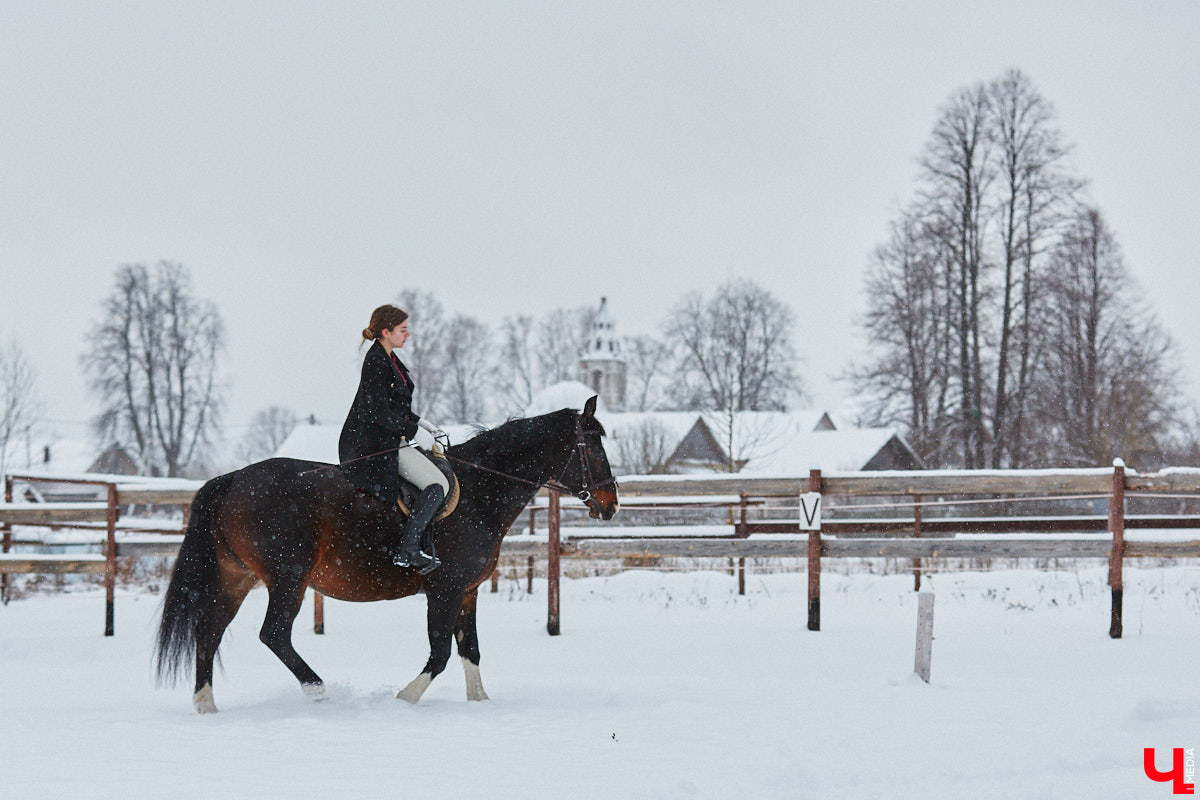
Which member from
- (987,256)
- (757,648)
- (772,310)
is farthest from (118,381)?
(757,648)

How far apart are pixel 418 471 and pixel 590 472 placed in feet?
3.65

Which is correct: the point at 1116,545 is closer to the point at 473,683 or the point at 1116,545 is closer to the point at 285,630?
the point at 473,683

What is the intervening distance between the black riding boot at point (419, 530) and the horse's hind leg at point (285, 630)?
0.63m

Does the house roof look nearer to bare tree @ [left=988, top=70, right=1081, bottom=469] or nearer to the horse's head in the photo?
bare tree @ [left=988, top=70, right=1081, bottom=469]

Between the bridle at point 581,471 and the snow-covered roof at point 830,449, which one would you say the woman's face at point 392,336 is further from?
the snow-covered roof at point 830,449

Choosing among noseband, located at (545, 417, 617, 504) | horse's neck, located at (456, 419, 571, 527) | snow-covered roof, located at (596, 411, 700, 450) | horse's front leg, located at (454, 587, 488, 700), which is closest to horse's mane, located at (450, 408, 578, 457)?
horse's neck, located at (456, 419, 571, 527)

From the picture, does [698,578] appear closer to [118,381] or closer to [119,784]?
[119,784]

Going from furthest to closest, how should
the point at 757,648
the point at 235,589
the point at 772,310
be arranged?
the point at 772,310, the point at 757,648, the point at 235,589

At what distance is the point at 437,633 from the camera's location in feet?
21.6

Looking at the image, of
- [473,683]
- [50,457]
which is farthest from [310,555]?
[50,457]

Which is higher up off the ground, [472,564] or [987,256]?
[987,256]

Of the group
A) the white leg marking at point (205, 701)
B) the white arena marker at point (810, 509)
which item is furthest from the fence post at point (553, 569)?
Result: the white leg marking at point (205, 701)

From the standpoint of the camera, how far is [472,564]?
6.64 metres

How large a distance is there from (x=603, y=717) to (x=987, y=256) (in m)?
22.9
